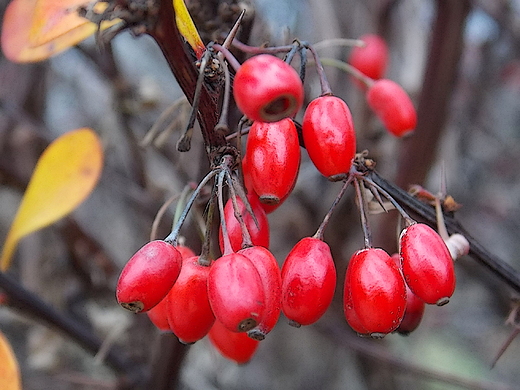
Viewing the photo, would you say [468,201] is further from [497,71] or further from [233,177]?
[233,177]

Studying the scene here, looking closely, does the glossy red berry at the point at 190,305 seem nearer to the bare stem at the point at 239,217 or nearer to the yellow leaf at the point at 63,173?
the bare stem at the point at 239,217

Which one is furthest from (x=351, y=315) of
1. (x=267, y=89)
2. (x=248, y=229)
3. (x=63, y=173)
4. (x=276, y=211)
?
(x=276, y=211)

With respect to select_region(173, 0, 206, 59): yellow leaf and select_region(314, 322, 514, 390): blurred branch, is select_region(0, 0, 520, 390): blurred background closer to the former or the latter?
select_region(314, 322, 514, 390): blurred branch

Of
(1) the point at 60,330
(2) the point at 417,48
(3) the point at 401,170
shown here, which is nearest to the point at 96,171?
(1) the point at 60,330

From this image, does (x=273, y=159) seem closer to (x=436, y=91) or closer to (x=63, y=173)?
(x=63, y=173)

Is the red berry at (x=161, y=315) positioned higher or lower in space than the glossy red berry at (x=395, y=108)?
lower

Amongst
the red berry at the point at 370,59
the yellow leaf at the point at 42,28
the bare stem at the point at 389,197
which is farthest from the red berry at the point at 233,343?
the red berry at the point at 370,59
